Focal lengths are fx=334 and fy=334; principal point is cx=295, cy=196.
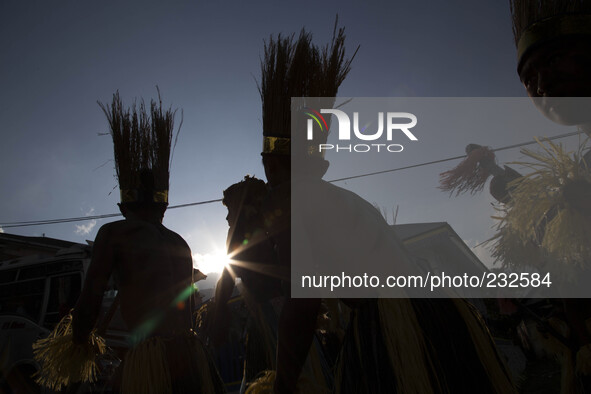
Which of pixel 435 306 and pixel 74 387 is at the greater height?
pixel 435 306

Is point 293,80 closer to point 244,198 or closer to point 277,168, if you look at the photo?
point 277,168

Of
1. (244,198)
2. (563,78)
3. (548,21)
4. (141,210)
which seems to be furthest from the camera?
(244,198)

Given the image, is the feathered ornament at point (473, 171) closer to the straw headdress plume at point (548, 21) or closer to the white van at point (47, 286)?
the straw headdress plume at point (548, 21)

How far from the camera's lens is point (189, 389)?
2221 mm

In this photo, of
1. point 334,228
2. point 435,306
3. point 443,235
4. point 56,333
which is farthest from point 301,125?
point 443,235

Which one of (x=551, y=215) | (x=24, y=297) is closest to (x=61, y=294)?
(x=24, y=297)

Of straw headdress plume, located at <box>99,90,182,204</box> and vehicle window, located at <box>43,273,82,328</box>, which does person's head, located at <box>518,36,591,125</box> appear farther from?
vehicle window, located at <box>43,273,82,328</box>

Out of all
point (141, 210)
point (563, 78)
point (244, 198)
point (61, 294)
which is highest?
point (563, 78)

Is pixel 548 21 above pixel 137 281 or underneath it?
above

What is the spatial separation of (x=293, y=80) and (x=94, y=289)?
6.14 feet

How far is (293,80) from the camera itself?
2006 millimetres

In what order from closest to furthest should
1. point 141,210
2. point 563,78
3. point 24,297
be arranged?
point 563,78 < point 141,210 < point 24,297

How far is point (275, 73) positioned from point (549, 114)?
1.44m

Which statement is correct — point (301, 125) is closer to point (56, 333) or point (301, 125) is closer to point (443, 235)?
point (56, 333)
